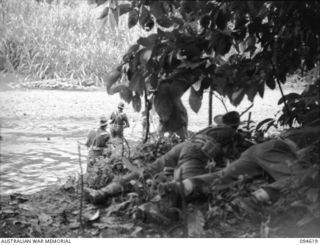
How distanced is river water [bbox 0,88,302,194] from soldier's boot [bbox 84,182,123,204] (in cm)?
15

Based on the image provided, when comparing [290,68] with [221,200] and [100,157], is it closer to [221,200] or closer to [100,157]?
[221,200]

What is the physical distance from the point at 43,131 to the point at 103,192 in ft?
1.47

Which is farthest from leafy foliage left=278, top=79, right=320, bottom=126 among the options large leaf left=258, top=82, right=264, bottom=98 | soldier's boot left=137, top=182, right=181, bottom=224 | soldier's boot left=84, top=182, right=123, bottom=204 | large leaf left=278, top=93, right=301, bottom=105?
soldier's boot left=84, top=182, right=123, bottom=204

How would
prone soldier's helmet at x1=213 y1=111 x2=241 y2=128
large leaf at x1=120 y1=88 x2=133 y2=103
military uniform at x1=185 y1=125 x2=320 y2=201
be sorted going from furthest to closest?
Result: prone soldier's helmet at x1=213 y1=111 x2=241 y2=128 < large leaf at x1=120 y1=88 x2=133 y2=103 < military uniform at x1=185 y1=125 x2=320 y2=201

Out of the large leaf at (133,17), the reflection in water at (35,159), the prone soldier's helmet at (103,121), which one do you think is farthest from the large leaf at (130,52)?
the reflection in water at (35,159)

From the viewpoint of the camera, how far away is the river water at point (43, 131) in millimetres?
2402

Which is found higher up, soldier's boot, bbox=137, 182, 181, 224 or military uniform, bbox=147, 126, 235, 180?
military uniform, bbox=147, 126, 235, 180

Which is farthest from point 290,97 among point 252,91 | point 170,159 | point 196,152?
point 170,159

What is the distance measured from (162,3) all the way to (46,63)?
2.32 ft

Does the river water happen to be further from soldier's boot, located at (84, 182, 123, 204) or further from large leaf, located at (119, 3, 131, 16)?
large leaf, located at (119, 3, 131, 16)

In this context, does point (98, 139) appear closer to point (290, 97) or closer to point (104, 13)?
point (104, 13)

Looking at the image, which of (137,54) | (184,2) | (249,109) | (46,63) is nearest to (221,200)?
(249,109)

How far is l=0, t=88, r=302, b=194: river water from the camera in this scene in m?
2.40

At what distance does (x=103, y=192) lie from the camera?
2449 millimetres
